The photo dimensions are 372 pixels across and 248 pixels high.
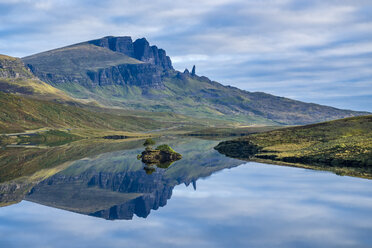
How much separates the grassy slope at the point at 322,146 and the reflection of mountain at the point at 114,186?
18.9 meters

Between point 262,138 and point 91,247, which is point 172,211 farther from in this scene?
point 262,138

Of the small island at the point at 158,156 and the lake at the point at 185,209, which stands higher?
the small island at the point at 158,156

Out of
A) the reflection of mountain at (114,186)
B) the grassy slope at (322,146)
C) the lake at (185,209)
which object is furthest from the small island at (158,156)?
the grassy slope at (322,146)

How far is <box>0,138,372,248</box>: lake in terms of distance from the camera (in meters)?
42.7

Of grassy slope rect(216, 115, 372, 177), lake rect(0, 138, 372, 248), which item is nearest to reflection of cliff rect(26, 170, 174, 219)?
lake rect(0, 138, 372, 248)

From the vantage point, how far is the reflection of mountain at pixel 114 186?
6206cm

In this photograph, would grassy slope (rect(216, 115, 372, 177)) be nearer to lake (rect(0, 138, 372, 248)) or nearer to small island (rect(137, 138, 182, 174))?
lake (rect(0, 138, 372, 248))

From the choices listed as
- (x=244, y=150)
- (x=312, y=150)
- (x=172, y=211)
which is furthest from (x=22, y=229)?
(x=244, y=150)

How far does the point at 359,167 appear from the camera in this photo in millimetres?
95125

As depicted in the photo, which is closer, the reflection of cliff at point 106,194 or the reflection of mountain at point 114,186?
the reflection of cliff at point 106,194

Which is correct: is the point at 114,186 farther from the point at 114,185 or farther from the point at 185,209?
the point at 185,209

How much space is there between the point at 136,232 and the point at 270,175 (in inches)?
2120

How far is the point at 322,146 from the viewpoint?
124 meters

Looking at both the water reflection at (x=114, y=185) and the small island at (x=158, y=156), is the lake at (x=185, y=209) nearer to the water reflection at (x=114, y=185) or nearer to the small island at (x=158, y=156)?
the water reflection at (x=114, y=185)
